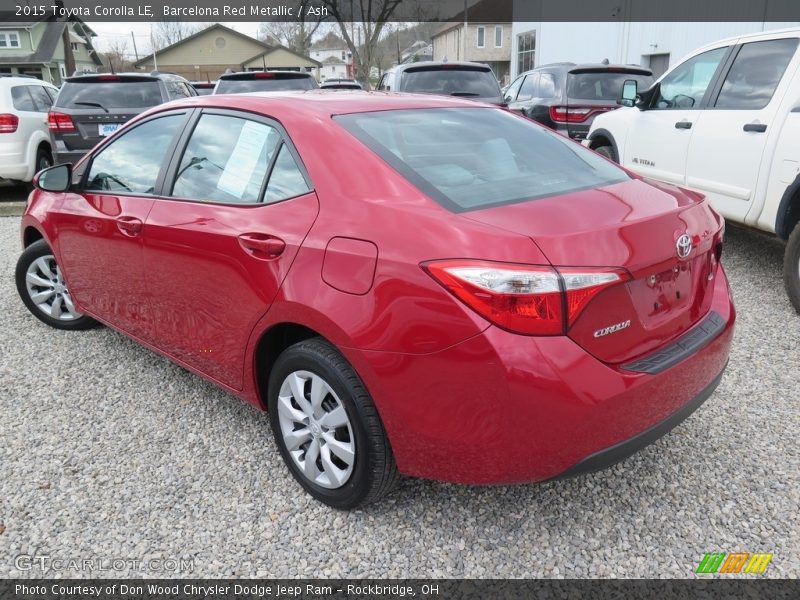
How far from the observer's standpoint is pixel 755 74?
495cm

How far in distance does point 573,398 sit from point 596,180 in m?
1.09

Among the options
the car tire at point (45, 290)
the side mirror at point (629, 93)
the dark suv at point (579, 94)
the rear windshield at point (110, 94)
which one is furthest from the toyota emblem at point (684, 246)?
the rear windshield at point (110, 94)

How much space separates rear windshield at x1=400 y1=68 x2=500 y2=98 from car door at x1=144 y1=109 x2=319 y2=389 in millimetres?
6850

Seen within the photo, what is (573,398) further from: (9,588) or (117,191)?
(117,191)

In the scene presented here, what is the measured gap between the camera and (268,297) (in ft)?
8.15

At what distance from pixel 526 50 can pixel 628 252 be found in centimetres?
3388

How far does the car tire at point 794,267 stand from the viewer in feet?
14.5

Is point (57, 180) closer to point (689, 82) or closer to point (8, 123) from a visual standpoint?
point (689, 82)

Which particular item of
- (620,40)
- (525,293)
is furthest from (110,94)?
(620,40)

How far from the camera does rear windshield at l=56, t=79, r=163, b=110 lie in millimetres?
8414

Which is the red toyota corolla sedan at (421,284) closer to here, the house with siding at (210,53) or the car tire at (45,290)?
the car tire at (45,290)

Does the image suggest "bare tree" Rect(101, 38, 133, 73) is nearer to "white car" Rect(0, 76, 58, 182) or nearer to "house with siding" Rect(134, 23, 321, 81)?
"house with siding" Rect(134, 23, 321, 81)

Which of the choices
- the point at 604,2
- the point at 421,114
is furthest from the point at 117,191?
the point at 604,2

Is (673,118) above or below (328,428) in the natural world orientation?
above
